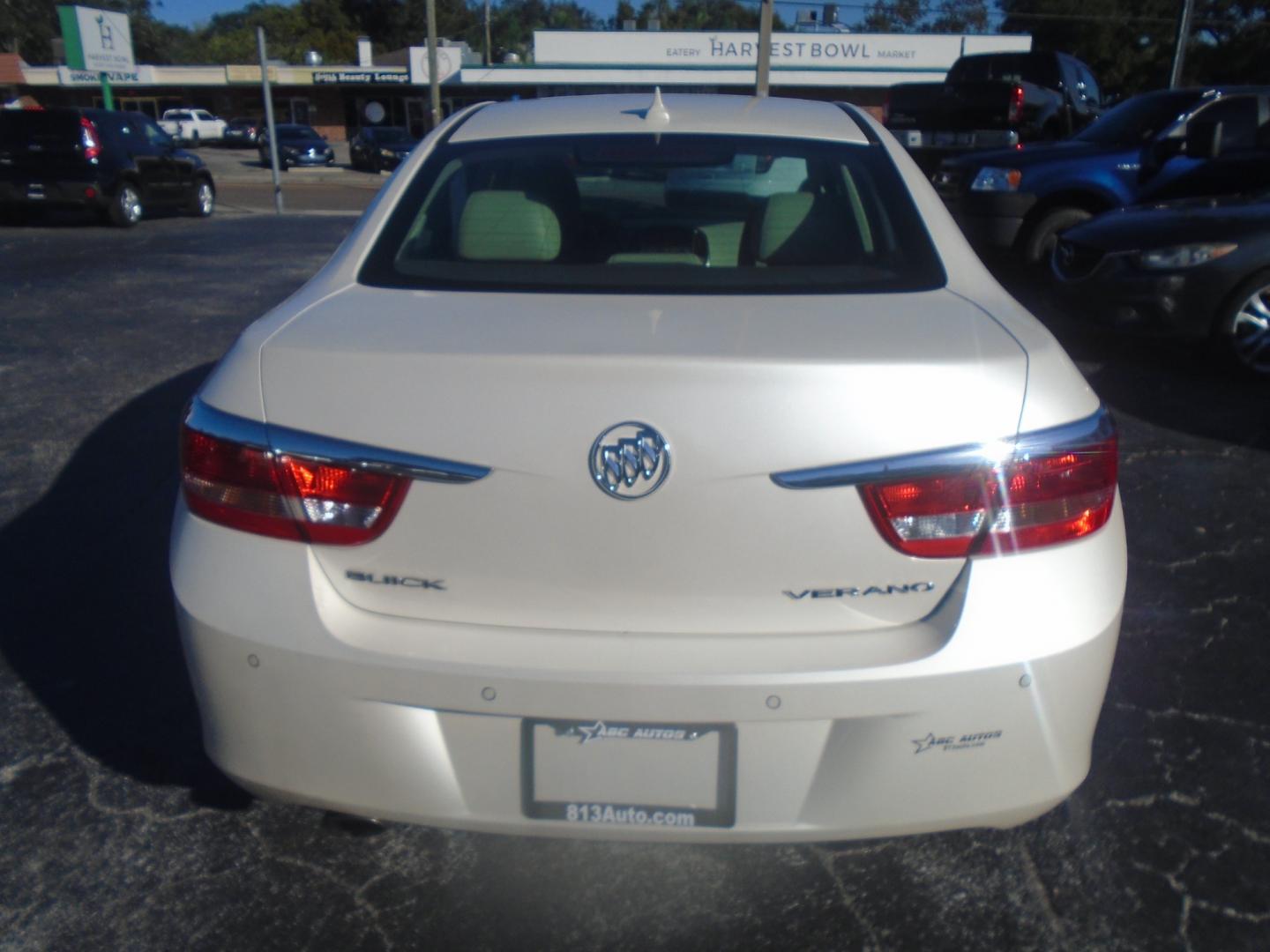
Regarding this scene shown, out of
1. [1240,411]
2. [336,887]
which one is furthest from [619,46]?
[336,887]

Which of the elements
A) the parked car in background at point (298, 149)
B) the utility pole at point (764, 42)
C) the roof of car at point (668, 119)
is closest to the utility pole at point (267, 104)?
the utility pole at point (764, 42)

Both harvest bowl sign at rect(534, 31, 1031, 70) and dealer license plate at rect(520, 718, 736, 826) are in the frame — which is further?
harvest bowl sign at rect(534, 31, 1031, 70)

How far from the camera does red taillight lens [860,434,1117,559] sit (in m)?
1.84

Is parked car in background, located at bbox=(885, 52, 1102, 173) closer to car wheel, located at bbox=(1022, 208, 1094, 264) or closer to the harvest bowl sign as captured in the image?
car wheel, located at bbox=(1022, 208, 1094, 264)

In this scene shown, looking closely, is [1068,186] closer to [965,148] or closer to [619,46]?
[965,148]

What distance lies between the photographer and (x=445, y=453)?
72.4 inches

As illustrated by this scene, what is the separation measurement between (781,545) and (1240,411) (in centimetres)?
512

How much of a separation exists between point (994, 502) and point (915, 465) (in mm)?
164

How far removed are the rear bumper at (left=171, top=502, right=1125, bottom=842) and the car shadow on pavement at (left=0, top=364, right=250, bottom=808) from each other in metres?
0.94

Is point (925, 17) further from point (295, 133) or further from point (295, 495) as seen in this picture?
point (295, 495)

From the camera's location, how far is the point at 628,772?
6.23 feet

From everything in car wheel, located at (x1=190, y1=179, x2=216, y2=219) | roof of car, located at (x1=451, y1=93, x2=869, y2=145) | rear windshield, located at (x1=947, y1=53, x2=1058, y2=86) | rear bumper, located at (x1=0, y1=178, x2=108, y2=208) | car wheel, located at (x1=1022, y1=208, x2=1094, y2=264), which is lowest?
car wheel, located at (x1=190, y1=179, x2=216, y2=219)

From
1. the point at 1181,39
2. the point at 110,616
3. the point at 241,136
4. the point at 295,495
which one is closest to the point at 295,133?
the point at 241,136

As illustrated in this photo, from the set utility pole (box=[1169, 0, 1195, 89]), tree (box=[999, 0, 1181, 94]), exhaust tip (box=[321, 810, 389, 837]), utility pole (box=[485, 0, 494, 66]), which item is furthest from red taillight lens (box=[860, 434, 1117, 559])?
utility pole (box=[485, 0, 494, 66])
